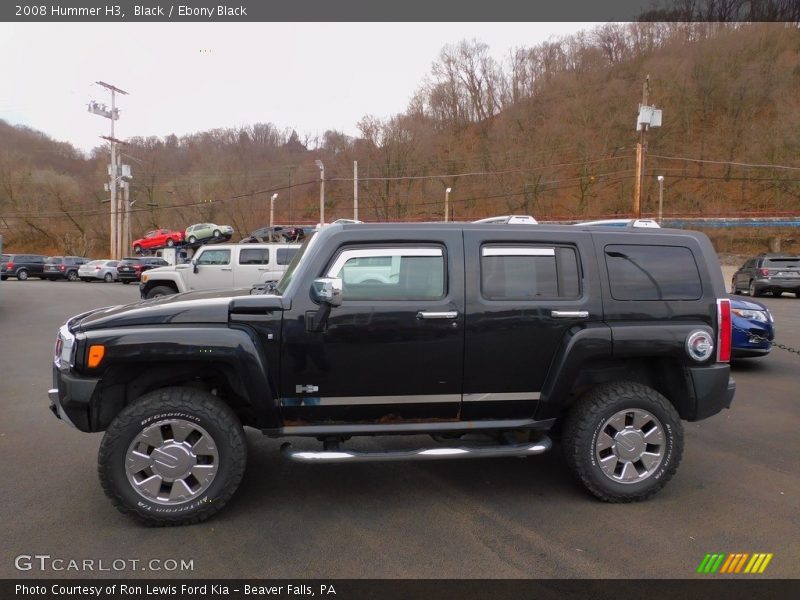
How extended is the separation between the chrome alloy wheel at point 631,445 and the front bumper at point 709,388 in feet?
1.28

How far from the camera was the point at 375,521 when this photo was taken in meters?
3.66

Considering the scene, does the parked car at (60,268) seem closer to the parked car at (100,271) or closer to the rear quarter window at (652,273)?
the parked car at (100,271)

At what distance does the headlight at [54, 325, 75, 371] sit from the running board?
1459 millimetres

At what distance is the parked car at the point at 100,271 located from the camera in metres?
34.8

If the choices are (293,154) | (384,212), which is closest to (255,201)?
(293,154)

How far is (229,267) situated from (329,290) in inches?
487

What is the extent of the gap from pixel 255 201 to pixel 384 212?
1805 centimetres

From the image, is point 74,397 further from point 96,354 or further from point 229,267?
point 229,267

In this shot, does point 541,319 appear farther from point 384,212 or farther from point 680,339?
point 384,212

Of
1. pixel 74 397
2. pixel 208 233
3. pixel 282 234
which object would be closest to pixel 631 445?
pixel 74 397

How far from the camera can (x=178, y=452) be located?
3549 mm

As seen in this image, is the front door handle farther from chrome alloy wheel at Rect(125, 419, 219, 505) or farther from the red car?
the red car

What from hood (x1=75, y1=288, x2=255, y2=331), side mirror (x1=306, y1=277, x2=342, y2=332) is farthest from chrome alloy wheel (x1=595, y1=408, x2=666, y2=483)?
hood (x1=75, y1=288, x2=255, y2=331)

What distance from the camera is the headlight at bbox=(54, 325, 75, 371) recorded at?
357cm
